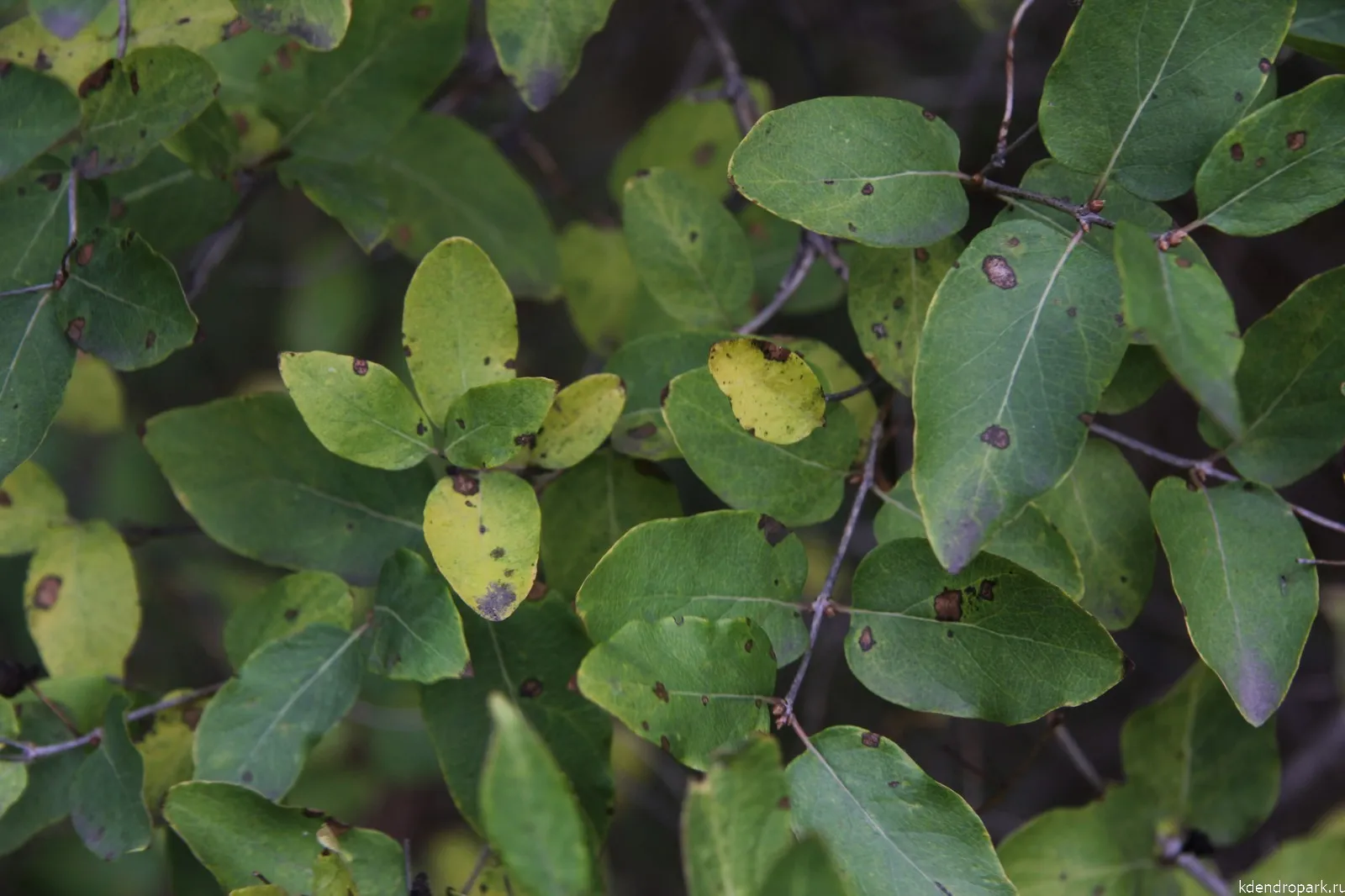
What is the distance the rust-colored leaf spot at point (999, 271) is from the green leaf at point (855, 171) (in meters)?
0.07

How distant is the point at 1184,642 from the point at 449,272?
1.73 metres

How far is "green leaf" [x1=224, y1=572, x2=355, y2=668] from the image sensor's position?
951mm

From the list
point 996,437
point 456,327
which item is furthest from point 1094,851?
point 456,327

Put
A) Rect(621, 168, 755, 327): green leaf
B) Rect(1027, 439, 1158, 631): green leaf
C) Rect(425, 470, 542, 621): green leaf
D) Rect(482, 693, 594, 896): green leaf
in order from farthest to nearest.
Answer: Rect(621, 168, 755, 327): green leaf
Rect(1027, 439, 1158, 631): green leaf
Rect(425, 470, 542, 621): green leaf
Rect(482, 693, 594, 896): green leaf

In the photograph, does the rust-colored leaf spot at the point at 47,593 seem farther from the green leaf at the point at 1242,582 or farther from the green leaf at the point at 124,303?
the green leaf at the point at 1242,582

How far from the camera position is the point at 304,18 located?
0.85 m

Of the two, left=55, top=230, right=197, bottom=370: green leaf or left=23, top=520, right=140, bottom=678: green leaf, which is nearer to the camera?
left=55, top=230, right=197, bottom=370: green leaf

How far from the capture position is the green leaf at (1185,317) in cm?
59

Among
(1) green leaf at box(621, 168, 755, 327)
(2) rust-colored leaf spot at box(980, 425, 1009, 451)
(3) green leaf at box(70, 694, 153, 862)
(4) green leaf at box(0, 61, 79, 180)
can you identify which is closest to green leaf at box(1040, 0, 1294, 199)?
(2) rust-colored leaf spot at box(980, 425, 1009, 451)

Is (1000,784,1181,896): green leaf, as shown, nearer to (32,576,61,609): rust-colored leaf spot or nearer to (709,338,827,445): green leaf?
(709,338,827,445): green leaf

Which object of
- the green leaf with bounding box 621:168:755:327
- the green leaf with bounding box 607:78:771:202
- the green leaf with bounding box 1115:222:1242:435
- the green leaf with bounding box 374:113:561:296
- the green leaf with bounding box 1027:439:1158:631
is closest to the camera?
the green leaf with bounding box 1115:222:1242:435

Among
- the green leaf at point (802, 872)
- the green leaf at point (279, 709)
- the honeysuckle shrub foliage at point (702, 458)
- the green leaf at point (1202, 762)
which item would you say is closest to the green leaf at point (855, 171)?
the honeysuckle shrub foliage at point (702, 458)

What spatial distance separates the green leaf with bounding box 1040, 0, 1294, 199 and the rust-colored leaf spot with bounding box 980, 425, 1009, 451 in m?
0.24

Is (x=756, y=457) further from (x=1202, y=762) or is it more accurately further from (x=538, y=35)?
(x=1202, y=762)
